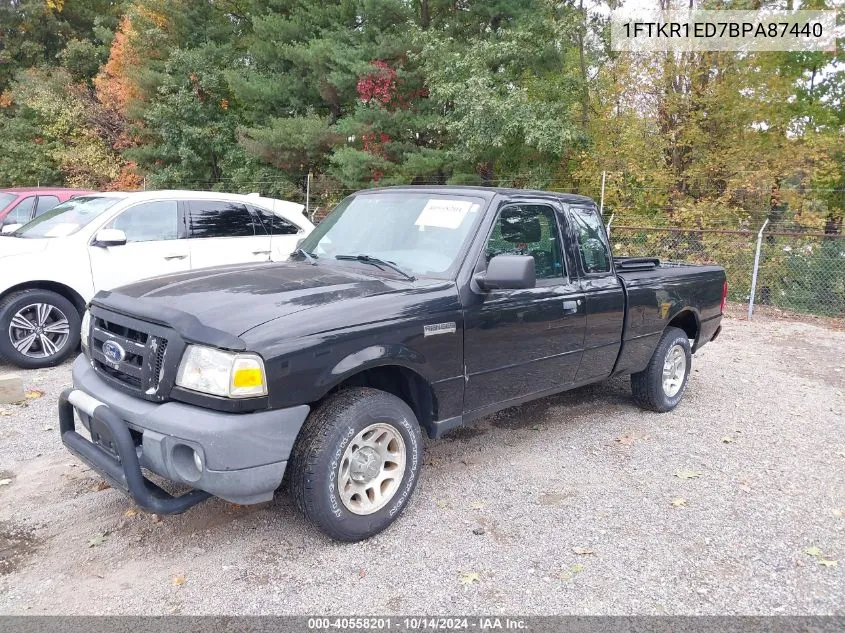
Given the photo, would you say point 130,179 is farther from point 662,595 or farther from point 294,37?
point 662,595

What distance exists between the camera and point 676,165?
15461mm

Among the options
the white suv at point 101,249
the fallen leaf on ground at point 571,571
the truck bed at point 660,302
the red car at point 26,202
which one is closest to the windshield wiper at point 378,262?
the fallen leaf on ground at point 571,571

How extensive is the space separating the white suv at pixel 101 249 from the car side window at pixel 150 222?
10mm

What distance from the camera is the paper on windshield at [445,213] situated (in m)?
4.06

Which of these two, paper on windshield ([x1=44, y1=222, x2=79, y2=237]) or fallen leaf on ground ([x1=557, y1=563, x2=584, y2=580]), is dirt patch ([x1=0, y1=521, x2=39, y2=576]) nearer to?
fallen leaf on ground ([x1=557, y1=563, x2=584, y2=580])

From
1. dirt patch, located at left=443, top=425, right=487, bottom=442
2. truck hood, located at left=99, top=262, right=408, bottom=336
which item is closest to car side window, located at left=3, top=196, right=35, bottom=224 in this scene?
truck hood, located at left=99, top=262, right=408, bottom=336

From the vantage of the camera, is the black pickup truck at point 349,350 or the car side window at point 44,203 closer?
the black pickup truck at point 349,350

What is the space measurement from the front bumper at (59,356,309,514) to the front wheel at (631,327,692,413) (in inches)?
145

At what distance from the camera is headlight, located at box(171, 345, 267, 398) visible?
2.83m

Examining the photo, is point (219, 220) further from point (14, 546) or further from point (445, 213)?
point (14, 546)

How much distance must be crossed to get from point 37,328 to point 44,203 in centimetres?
550

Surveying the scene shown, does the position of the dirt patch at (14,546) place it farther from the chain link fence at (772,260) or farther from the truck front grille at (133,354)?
the chain link fence at (772,260)

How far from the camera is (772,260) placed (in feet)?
39.9

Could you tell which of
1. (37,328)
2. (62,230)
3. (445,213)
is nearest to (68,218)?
(62,230)
